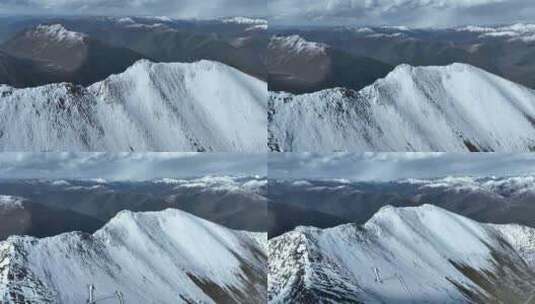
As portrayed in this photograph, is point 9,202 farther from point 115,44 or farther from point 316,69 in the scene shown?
point 316,69

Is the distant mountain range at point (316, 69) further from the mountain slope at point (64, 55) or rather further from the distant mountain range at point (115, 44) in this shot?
the mountain slope at point (64, 55)

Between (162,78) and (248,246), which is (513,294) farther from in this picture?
(162,78)

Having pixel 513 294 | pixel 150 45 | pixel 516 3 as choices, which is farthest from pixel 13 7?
pixel 513 294

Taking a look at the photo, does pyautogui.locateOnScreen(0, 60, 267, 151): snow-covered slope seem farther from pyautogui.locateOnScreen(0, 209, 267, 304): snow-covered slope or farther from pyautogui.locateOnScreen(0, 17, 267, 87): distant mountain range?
pyautogui.locateOnScreen(0, 209, 267, 304): snow-covered slope

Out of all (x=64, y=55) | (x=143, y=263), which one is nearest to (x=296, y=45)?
(x=64, y=55)

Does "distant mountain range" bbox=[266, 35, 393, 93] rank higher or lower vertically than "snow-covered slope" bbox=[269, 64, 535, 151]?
higher

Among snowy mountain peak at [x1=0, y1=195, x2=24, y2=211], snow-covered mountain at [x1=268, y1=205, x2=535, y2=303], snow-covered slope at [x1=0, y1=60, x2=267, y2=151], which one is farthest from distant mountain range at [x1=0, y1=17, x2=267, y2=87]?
snow-covered mountain at [x1=268, y1=205, x2=535, y2=303]

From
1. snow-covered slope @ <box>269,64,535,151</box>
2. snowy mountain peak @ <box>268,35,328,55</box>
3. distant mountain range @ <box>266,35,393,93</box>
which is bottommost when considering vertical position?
snow-covered slope @ <box>269,64,535,151</box>
